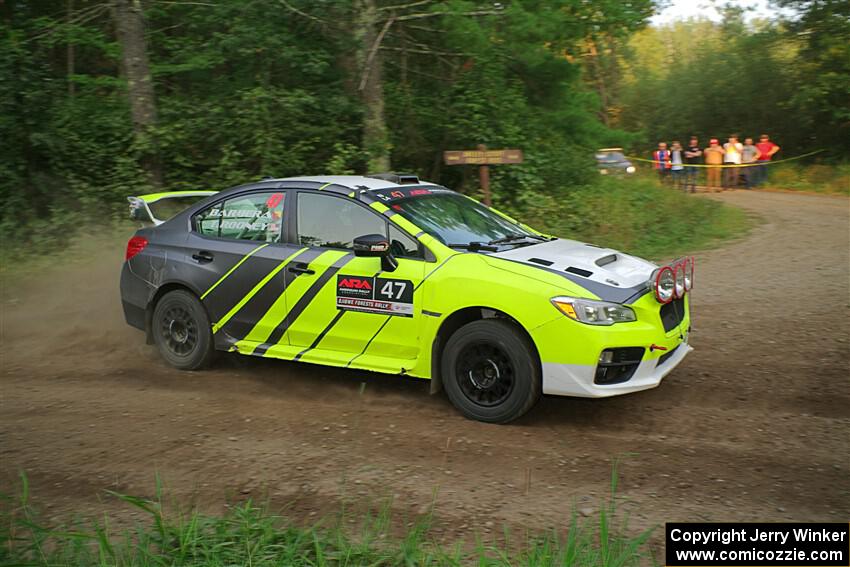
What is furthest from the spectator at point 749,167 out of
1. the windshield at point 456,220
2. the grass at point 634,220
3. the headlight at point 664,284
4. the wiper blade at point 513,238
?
the headlight at point 664,284

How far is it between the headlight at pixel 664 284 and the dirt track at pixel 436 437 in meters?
→ 0.90

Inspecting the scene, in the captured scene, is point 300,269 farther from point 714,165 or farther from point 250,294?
point 714,165

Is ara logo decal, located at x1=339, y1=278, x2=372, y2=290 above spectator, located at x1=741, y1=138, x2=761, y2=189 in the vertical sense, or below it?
below

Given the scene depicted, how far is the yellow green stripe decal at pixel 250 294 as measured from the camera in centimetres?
688

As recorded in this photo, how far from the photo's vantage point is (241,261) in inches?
281

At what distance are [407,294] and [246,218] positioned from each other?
194 cm

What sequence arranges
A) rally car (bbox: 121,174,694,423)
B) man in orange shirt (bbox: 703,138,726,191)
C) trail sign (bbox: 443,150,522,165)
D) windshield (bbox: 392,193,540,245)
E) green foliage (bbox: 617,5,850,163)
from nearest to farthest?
rally car (bbox: 121,174,694,423), windshield (bbox: 392,193,540,245), trail sign (bbox: 443,150,522,165), man in orange shirt (bbox: 703,138,726,191), green foliage (bbox: 617,5,850,163)

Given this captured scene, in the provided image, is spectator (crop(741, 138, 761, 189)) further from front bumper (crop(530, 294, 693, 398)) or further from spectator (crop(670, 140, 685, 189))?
front bumper (crop(530, 294, 693, 398))

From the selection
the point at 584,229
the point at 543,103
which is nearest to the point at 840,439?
the point at 584,229

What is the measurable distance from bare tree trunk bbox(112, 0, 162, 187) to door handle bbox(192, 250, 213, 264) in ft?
23.7

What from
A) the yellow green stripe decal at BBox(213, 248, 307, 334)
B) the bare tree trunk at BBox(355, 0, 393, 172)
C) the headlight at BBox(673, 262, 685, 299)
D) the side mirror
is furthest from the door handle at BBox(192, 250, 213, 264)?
the bare tree trunk at BBox(355, 0, 393, 172)

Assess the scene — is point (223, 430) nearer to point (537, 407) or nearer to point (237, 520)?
point (237, 520)

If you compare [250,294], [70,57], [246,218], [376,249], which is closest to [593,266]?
[376,249]

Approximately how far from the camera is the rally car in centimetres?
577
